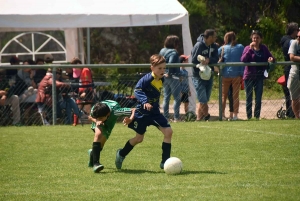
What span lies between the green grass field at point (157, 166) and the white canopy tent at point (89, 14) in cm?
325

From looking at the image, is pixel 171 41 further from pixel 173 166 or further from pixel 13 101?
pixel 173 166

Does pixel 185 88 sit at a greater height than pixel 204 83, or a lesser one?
lesser

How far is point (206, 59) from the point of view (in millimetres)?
14242

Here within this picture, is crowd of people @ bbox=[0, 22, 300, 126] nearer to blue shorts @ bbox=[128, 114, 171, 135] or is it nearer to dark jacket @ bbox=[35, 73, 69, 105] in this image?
dark jacket @ bbox=[35, 73, 69, 105]

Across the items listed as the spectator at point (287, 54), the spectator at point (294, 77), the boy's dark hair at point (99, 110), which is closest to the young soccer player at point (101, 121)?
the boy's dark hair at point (99, 110)

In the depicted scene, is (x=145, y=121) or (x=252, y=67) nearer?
(x=145, y=121)

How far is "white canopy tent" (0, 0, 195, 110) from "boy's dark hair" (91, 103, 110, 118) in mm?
7405

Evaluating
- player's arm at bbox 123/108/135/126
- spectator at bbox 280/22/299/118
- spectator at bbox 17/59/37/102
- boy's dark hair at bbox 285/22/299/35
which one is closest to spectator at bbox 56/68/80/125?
spectator at bbox 17/59/37/102

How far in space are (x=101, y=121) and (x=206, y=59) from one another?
6006mm

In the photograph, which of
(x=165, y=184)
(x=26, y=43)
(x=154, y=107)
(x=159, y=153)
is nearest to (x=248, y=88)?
(x=159, y=153)

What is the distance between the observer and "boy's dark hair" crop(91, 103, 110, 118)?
846cm

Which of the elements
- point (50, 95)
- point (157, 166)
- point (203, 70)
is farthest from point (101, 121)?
point (50, 95)

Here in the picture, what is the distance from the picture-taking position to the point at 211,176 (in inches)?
305

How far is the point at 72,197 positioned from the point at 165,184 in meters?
1.11
